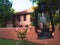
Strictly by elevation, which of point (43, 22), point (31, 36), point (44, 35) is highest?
point (43, 22)

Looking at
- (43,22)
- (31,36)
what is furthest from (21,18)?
(43,22)

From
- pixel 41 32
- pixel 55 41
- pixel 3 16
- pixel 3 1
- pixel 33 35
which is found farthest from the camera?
pixel 3 1

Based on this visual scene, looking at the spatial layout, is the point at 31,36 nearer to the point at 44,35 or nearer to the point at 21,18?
the point at 44,35

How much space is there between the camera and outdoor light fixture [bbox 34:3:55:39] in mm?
5164

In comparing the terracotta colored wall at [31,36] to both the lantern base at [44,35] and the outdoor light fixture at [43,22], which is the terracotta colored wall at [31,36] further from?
the lantern base at [44,35]

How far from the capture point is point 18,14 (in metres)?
37.8

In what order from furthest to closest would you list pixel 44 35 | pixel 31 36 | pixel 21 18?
pixel 21 18, pixel 31 36, pixel 44 35

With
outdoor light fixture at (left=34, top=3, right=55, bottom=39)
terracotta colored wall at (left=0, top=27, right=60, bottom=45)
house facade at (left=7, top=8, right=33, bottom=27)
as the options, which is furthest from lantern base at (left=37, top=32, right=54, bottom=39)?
house facade at (left=7, top=8, right=33, bottom=27)

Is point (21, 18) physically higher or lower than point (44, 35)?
higher

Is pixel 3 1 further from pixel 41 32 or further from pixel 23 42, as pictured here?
pixel 41 32

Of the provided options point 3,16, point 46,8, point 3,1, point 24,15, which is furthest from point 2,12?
point 46,8

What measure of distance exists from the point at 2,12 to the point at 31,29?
41.9ft

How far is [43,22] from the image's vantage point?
5.23 metres

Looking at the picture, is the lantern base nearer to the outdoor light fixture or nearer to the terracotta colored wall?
the outdoor light fixture
